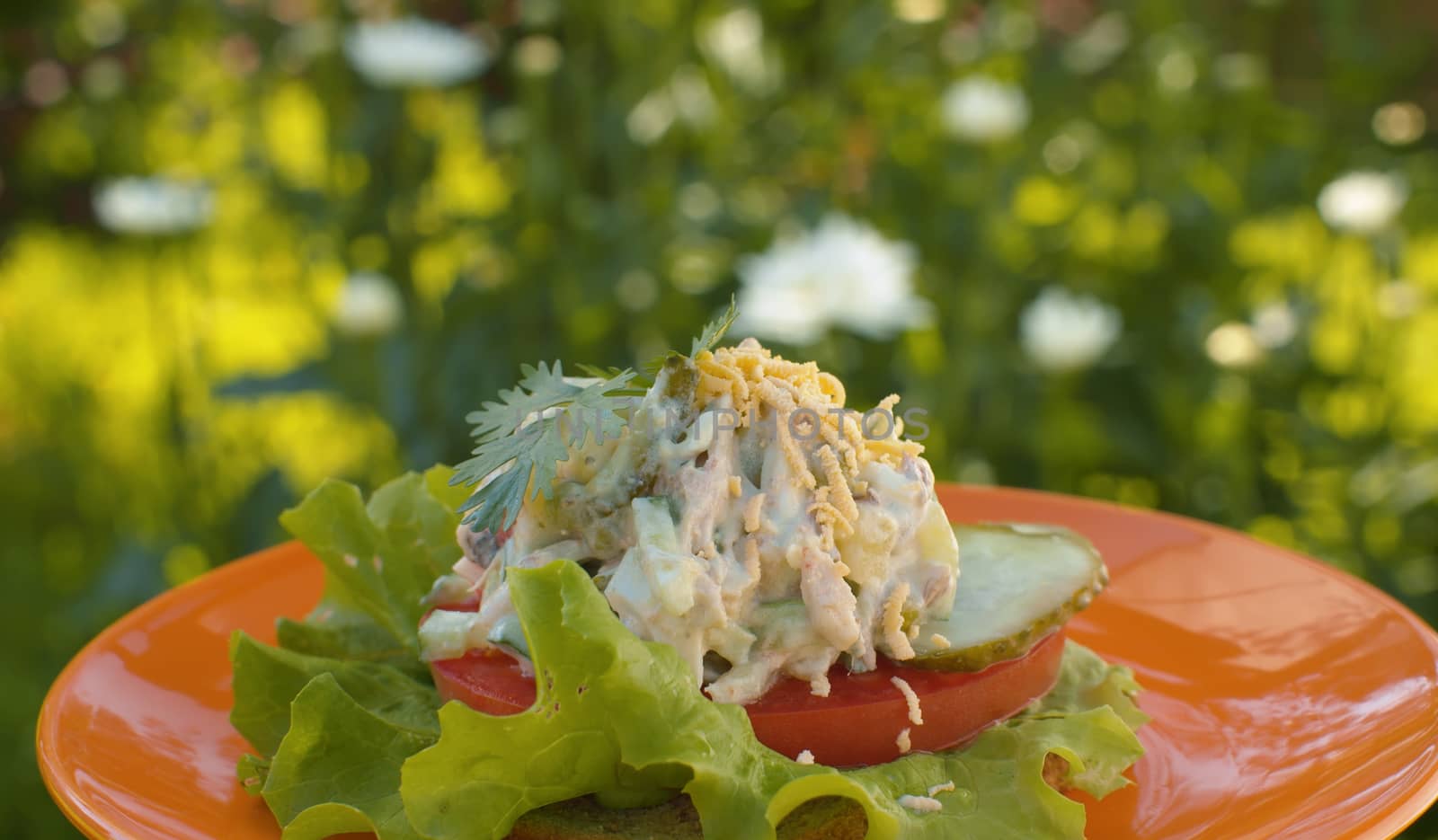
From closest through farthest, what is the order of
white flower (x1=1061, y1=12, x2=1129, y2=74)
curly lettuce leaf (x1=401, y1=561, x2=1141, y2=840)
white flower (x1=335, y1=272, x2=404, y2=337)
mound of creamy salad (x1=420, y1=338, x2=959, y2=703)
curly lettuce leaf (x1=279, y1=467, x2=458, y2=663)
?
curly lettuce leaf (x1=401, y1=561, x2=1141, y2=840) < mound of creamy salad (x1=420, y1=338, x2=959, y2=703) < curly lettuce leaf (x1=279, y1=467, x2=458, y2=663) < white flower (x1=335, y1=272, x2=404, y2=337) < white flower (x1=1061, y1=12, x2=1129, y2=74)

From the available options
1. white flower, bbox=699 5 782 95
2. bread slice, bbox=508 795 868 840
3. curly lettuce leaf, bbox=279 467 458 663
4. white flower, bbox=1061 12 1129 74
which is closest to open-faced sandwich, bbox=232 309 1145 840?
bread slice, bbox=508 795 868 840

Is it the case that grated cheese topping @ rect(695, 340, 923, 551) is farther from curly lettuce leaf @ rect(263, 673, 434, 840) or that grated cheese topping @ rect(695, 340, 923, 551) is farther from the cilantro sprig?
curly lettuce leaf @ rect(263, 673, 434, 840)

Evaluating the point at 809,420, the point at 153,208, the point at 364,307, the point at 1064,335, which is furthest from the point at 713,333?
the point at 153,208

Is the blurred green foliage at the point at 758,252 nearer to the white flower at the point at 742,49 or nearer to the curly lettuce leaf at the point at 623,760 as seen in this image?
the white flower at the point at 742,49

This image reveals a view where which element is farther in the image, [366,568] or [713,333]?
[366,568]

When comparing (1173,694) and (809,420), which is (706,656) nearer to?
(809,420)

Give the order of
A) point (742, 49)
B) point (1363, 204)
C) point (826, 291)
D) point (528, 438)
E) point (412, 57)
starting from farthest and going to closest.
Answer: point (742, 49)
point (412, 57)
point (1363, 204)
point (826, 291)
point (528, 438)

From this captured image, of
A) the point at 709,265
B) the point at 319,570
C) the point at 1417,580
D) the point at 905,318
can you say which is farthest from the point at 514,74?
the point at 1417,580
